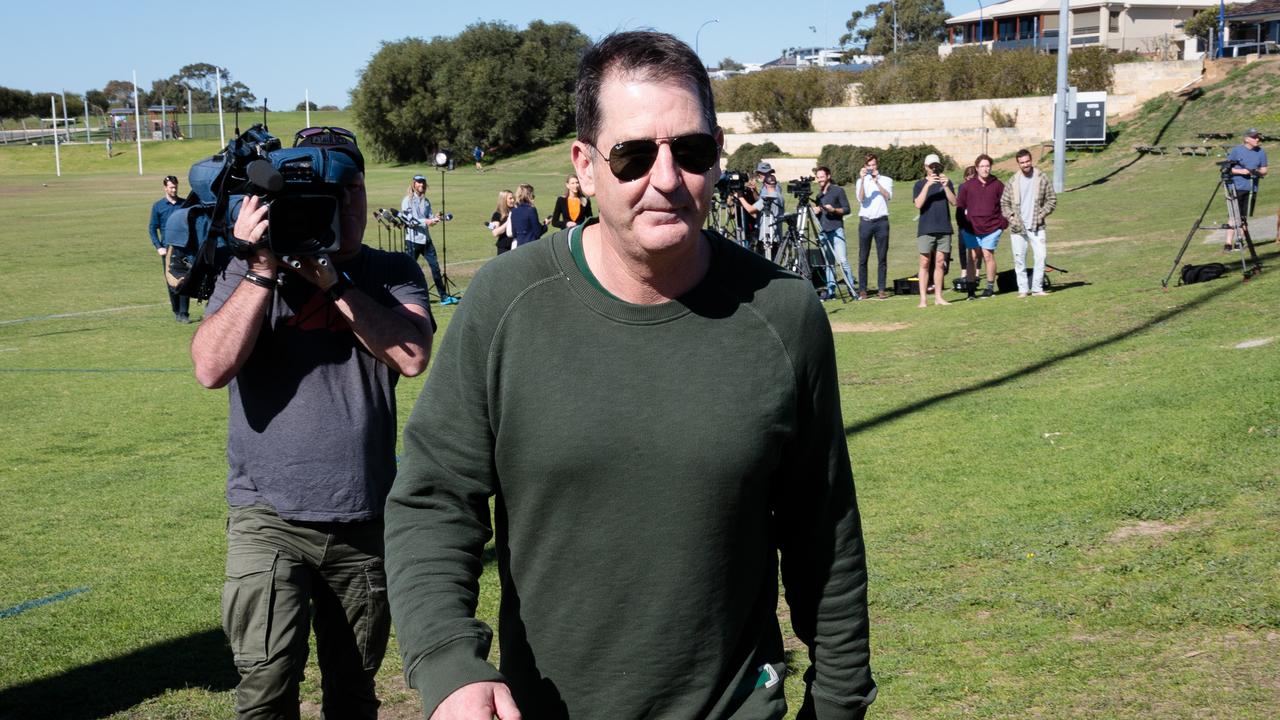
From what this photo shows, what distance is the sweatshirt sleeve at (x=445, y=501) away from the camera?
206cm

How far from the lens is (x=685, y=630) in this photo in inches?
83.3

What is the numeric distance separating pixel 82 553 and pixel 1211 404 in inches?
294

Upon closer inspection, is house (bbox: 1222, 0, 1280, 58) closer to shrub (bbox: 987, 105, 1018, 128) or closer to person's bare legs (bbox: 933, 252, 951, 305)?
shrub (bbox: 987, 105, 1018, 128)

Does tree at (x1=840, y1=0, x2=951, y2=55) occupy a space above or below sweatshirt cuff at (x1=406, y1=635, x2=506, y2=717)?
above

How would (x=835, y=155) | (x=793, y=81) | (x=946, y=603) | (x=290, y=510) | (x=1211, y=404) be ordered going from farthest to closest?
(x=793, y=81) < (x=835, y=155) < (x=1211, y=404) < (x=946, y=603) < (x=290, y=510)

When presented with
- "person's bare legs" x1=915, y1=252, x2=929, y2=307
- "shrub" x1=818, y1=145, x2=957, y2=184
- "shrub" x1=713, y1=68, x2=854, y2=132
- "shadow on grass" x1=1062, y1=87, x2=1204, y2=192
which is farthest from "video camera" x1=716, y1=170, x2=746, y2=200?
"shrub" x1=713, y1=68, x2=854, y2=132

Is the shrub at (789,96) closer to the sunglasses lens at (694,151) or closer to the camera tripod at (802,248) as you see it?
the camera tripod at (802,248)

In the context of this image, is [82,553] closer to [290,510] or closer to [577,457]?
[290,510]

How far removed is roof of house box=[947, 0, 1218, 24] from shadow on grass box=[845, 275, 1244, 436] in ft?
218

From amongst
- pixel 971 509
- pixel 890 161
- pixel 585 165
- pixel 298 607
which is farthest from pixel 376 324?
pixel 890 161

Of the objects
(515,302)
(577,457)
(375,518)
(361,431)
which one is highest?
(515,302)

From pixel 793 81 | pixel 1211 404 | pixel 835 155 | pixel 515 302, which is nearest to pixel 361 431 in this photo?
pixel 515 302

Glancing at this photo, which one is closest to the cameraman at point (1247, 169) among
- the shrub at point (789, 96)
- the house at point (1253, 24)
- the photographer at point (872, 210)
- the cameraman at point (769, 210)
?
the photographer at point (872, 210)

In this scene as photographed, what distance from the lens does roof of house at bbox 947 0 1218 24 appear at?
3031 inches
